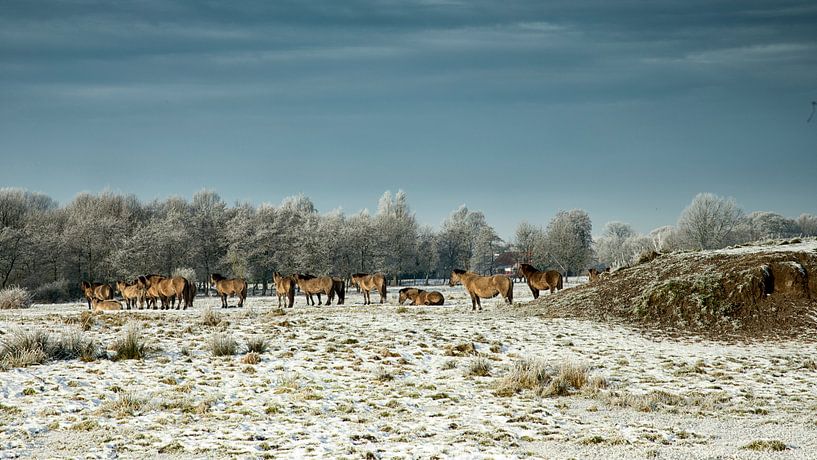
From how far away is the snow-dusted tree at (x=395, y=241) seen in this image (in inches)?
3123

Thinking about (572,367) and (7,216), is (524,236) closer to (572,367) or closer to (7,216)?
(7,216)

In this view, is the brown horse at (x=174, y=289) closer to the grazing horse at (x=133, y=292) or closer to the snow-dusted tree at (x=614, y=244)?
the grazing horse at (x=133, y=292)

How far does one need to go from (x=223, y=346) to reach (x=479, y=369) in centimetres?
607

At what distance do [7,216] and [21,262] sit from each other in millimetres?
10137

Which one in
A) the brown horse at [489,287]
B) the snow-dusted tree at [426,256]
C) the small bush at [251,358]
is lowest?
the small bush at [251,358]

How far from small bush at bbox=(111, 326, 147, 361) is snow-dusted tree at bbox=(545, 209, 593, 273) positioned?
3075 inches

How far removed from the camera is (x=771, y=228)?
110 metres

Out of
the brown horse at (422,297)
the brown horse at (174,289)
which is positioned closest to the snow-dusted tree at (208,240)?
the brown horse at (174,289)

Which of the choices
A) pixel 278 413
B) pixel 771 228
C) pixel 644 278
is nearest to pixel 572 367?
pixel 278 413

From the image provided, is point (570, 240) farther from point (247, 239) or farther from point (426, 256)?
point (247, 239)

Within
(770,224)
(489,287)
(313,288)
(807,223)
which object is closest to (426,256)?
(313,288)

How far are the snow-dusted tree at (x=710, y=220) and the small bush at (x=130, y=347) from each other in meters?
77.0

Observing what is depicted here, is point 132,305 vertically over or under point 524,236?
under

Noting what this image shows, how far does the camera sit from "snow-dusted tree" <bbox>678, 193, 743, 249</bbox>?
76.9 m
